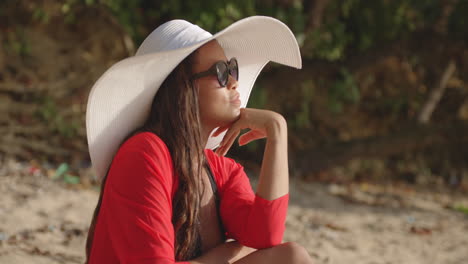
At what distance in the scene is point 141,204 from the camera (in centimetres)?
158

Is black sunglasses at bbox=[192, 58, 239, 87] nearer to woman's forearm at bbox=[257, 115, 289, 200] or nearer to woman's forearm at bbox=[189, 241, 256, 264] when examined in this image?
woman's forearm at bbox=[257, 115, 289, 200]

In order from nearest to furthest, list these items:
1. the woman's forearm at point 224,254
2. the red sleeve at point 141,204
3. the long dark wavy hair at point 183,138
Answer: the red sleeve at point 141,204 < the long dark wavy hair at point 183,138 < the woman's forearm at point 224,254

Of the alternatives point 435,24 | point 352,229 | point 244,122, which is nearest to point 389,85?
point 435,24

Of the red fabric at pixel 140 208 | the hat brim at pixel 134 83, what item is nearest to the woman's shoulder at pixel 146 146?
the red fabric at pixel 140 208

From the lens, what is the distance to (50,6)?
19.1 ft

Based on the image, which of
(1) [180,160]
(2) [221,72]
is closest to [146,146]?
A: (1) [180,160]

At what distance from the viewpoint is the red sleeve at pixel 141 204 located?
1.56 meters

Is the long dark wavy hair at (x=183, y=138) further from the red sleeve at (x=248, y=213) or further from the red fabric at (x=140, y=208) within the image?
the red sleeve at (x=248, y=213)

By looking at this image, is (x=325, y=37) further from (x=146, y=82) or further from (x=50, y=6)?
(x=146, y=82)

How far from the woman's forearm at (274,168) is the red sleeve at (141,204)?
0.32 metres

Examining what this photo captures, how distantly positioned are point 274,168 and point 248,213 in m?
0.23

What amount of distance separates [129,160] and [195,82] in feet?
1.16

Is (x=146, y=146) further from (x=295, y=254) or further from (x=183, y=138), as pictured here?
(x=295, y=254)

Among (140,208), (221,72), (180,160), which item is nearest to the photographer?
(140,208)
